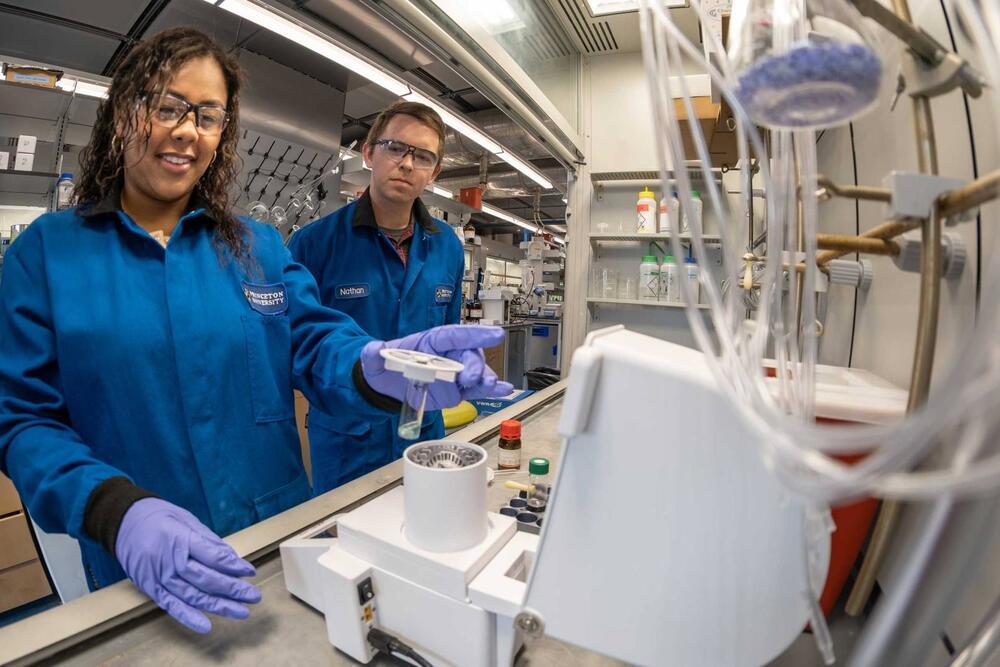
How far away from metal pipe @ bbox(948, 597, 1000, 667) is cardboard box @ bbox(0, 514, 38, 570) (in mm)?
2853

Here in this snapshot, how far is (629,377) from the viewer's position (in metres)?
0.37

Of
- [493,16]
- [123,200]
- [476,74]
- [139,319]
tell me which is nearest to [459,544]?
[139,319]

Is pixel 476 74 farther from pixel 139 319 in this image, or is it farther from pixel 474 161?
pixel 474 161

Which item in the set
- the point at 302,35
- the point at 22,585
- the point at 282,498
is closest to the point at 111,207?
the point at 282,498

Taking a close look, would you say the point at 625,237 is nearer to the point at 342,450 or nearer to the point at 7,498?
the point at 342,450

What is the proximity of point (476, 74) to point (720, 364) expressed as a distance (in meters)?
1.44

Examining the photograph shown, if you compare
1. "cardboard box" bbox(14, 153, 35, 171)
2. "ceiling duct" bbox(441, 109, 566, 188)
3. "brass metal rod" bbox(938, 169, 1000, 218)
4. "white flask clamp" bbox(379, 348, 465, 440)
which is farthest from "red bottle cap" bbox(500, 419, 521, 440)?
"cardboard box" bbox(14, 153, 35, 171)

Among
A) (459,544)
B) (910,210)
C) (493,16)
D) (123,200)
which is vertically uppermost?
(493,16)

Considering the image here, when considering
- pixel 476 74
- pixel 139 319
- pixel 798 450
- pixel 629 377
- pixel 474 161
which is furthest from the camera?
pixel 474 161

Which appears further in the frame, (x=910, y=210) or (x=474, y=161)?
(x=474, y=161)

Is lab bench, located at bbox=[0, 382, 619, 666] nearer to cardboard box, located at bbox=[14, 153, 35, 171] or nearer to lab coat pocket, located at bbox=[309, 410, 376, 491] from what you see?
lab coat pocket, located at bbox=[309, 410, 376, 491]

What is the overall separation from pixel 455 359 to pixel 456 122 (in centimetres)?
235

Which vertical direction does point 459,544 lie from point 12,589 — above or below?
above

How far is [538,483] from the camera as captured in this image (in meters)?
1.00
